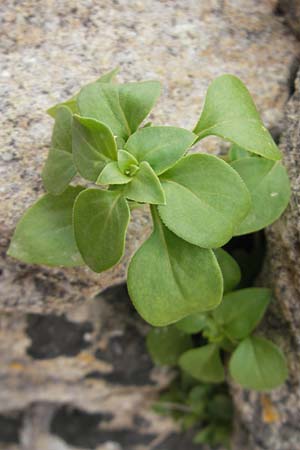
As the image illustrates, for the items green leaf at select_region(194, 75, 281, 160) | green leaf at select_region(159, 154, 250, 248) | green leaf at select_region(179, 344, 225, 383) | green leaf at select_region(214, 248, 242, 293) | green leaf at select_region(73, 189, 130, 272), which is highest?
green leaf at select_region(194, 75, 281, 160)

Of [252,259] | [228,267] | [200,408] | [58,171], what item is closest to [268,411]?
[200,408]

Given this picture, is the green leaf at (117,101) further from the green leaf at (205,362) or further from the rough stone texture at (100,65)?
the green leaf at (205,362)

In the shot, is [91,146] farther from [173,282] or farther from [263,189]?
[263,189]

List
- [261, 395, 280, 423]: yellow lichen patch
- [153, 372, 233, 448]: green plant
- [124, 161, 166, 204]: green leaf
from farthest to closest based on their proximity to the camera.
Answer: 1. [153, 372, 233, 448]: green plant
2. [261, 395, 280, 423]: yellow lichen patch
3. [124, 161, 166, 204]: green leaf

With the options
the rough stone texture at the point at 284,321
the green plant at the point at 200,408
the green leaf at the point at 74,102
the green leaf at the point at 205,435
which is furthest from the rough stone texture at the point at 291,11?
the green leaf at the point at 205,435

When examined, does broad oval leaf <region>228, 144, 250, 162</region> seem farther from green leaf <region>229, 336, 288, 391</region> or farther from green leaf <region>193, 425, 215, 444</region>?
green leaf <region>193, 425, 215, 444</region>

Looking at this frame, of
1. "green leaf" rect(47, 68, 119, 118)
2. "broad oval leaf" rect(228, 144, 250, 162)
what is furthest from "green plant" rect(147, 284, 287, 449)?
"green leaf" rect(47, 68, 119, 118)

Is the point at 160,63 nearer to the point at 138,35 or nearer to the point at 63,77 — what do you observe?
the point at 138,35
